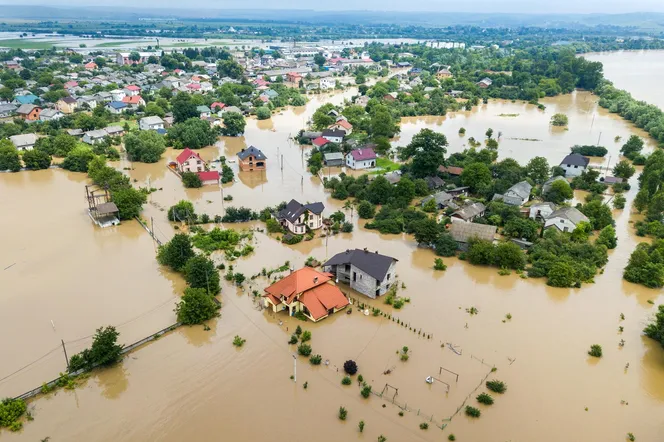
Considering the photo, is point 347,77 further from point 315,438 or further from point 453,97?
point 315,438

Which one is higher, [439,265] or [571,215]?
[571,215]

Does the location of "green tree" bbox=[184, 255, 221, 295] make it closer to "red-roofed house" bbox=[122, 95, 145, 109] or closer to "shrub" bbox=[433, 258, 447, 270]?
"shrub" bbox=[433, 258, 447, 270]

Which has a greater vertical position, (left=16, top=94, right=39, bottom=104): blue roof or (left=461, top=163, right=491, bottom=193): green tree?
(left=16, top=94, right=39, bottom=104): blue roof

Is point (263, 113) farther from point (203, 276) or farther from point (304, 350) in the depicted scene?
point (304, 350)

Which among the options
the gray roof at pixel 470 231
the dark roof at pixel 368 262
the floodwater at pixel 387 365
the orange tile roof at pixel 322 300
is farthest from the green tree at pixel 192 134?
the orange tile roof at pixel 322 300

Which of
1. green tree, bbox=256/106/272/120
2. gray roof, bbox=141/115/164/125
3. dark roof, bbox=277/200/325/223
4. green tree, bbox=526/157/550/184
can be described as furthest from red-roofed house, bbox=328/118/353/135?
dark roof, bbox=277/200/325/223

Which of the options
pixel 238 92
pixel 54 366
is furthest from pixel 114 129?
pixel 54 366

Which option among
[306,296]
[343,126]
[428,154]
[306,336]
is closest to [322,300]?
[306,296]
